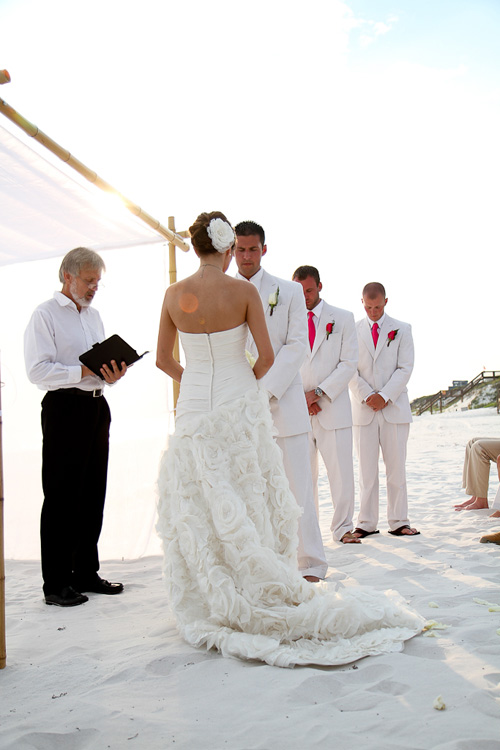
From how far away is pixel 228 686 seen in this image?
2.40 meters

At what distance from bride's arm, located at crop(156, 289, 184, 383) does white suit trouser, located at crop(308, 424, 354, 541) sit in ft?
6.99

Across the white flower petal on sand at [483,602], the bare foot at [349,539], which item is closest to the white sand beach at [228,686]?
the white flower petal on sand at [483,602]

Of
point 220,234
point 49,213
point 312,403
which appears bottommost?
point 312,403

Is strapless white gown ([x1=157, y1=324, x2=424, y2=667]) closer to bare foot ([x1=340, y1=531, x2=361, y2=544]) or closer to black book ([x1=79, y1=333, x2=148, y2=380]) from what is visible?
black book ([x1=79, y1=333, x2=148, y2=380])

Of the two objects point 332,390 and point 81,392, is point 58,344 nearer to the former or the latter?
point 81,392

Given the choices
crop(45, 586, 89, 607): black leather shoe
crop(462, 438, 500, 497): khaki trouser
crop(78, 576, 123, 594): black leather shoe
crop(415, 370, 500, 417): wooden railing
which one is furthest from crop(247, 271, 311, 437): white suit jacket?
crop(415, 370, 500, 417): wooden railing

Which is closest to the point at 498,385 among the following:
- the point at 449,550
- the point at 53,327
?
the point at 449,550

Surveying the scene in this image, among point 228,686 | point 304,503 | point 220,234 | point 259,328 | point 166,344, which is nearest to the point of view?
point 228,686

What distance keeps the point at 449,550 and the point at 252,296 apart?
2.82m

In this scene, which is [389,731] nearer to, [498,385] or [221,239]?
[221,239]

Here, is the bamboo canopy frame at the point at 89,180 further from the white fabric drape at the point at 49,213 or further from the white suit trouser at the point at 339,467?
the white suit trouser at the point at 339,467

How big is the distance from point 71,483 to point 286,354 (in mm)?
1647

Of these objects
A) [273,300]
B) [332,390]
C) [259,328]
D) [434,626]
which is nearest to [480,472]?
[332,390]

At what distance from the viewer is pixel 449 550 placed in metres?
4.81
